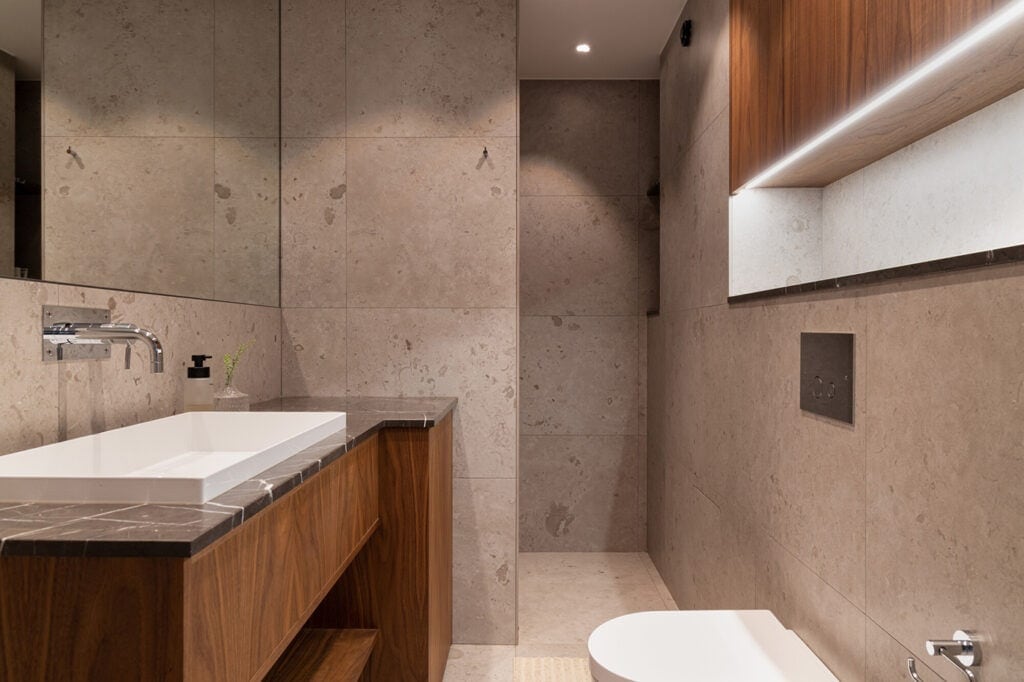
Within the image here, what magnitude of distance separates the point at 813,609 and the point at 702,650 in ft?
0.95

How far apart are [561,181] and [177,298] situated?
7.51 feet

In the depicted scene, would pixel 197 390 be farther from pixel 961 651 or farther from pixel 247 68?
pixel 961 651

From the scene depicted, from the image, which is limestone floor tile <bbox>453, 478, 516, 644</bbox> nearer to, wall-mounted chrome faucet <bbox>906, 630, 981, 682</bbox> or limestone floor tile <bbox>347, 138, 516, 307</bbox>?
limestone floor tile <bbox>347, 138, 516, 307</bbox>

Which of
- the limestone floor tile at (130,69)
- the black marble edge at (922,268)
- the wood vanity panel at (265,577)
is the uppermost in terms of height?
the limestone floor tile at (130,69)

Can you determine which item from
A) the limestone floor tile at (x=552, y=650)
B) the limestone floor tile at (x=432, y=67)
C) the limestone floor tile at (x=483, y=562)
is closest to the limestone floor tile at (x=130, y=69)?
the limestone floor tile at (x=432, y=67)

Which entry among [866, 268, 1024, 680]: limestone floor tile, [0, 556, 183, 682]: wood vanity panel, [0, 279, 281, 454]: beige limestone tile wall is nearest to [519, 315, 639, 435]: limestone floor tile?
[0, 279, 281, 454]: beige limestone tile wall

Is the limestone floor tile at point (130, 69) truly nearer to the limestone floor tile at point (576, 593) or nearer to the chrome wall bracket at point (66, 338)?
the chrome wall bracket at point (66, 338)

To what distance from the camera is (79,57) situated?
4.46 ft

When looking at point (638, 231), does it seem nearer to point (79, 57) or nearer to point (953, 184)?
point (953, 184)

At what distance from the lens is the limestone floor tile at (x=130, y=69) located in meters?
1.30

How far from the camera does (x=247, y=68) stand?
2242 millimetres

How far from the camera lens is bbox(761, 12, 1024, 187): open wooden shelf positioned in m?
1.02

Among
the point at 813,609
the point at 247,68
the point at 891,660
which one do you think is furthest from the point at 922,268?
the point at 247,68

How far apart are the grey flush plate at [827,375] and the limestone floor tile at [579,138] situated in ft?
7.31
